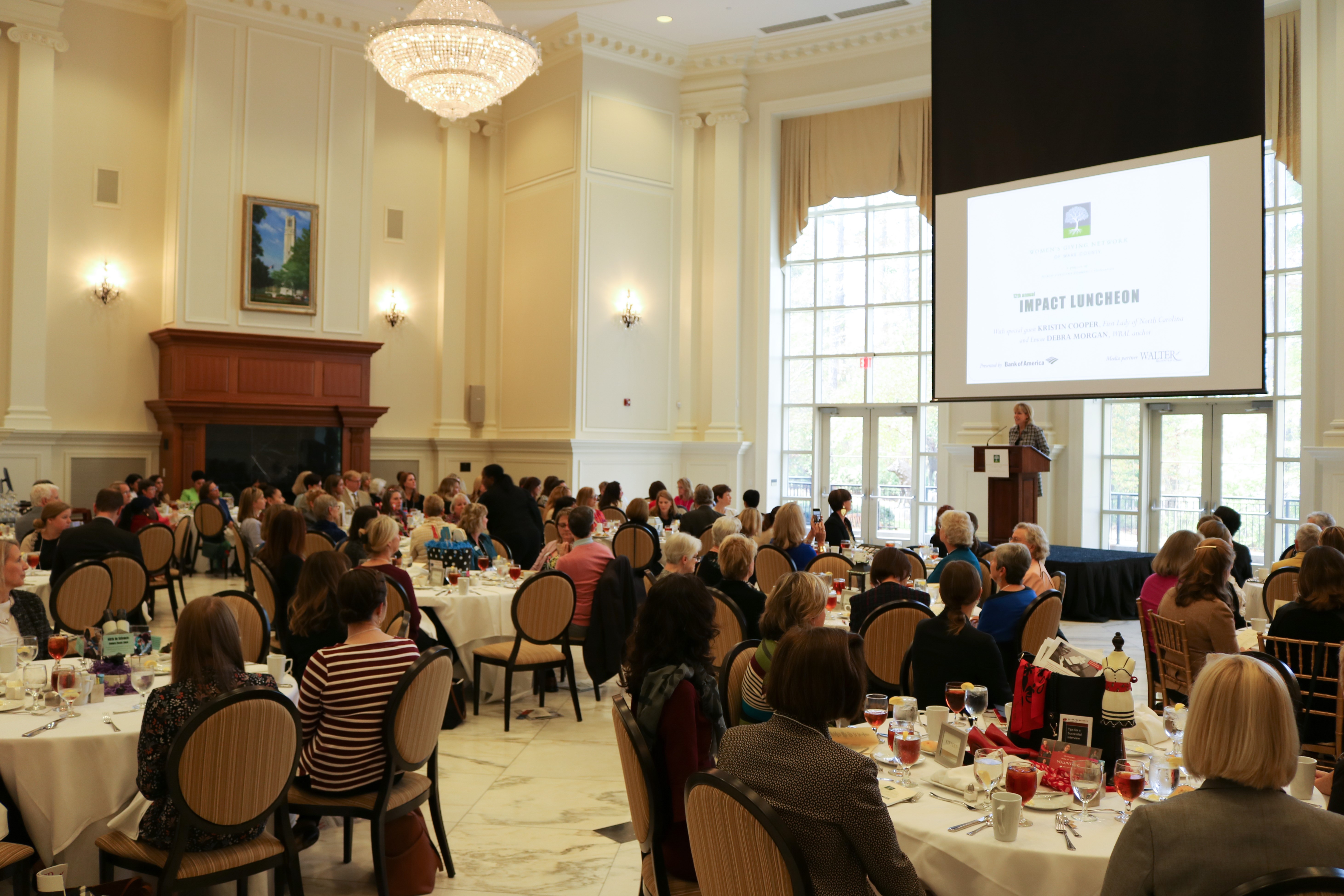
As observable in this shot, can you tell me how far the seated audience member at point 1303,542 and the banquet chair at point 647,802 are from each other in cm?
496

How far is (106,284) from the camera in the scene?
12977 mm

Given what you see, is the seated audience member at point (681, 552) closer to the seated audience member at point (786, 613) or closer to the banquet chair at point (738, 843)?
the seated audience member at point (786, 613)

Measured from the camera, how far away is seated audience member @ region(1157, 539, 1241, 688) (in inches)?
183

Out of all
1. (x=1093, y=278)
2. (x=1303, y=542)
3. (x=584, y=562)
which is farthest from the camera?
(x=1093, y=278)

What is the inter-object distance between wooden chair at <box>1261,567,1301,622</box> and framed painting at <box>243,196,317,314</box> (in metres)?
11.9

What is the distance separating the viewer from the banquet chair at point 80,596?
611 cm

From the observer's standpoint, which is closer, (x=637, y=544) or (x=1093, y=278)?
(x=637, y=544)

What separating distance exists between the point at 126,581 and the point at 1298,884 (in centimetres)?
695

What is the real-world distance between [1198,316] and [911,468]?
6523mm

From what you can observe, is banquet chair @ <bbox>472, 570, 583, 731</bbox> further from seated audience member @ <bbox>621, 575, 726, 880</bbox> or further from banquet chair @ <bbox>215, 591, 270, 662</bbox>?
seated audience member @ <bbox>621, 575, 726, 880</bbox>

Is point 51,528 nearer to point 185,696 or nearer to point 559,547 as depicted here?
point 559,547

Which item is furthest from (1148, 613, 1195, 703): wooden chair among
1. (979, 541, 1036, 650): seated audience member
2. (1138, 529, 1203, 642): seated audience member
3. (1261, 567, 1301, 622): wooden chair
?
(1261, 567, 1301, 622): wooden chair

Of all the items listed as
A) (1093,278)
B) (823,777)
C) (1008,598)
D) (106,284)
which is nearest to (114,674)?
(823,777)

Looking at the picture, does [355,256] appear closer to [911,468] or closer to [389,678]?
[911,468]
